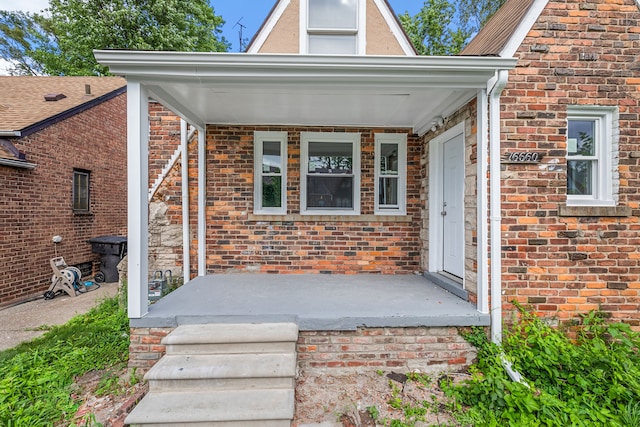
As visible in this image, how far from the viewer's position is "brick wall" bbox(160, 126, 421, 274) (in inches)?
185

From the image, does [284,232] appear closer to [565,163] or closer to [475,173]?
[475,173]

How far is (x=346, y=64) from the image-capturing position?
278 cm

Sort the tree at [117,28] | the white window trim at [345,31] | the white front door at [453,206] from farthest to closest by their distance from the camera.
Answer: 1. the tree at [117,28]
2. the white window trim at [345,31]
3. the white front door at [453,206]

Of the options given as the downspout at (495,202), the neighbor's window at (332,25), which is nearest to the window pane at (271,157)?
the neighbor's window at (332,25)

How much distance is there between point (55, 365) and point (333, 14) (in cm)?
632

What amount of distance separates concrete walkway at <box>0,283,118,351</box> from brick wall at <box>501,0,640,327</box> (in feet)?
20.2

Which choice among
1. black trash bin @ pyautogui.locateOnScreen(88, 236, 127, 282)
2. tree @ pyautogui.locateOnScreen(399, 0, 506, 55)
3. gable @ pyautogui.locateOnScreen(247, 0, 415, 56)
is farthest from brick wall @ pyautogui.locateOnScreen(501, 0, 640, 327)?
tree @ pyautogui.locateOnScreen(399, 0, 506, 55)

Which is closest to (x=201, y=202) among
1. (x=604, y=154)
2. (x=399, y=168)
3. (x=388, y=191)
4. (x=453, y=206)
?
(x=388, y=191)

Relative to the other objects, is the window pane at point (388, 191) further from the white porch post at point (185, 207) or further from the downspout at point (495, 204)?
the white porch post at point (185, 207)

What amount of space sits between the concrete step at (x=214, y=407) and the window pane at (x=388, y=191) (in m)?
3.25

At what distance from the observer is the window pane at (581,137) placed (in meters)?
3.32

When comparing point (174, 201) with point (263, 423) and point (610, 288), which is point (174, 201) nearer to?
point (263, 423)

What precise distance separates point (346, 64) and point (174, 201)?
3508 millimetres

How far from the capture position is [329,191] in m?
4.86
